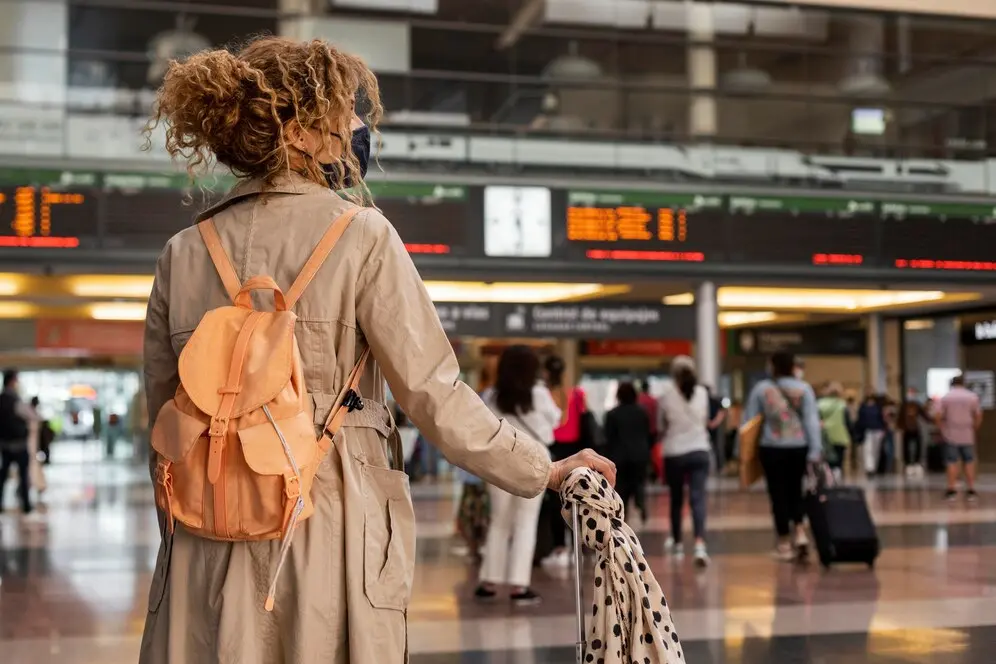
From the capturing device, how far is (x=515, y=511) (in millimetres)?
8656

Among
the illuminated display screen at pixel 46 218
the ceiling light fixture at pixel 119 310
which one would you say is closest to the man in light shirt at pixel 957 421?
the ceiling light fixture at pixel 119 310

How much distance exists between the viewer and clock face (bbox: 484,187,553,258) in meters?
18.1

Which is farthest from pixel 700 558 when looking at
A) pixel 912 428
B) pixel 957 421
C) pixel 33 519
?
pixel 912 428

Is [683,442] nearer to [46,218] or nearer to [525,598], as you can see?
[525,598]

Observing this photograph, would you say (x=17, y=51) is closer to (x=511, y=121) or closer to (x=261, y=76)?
(x=511, y=121)

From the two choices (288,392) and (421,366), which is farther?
(421,366)

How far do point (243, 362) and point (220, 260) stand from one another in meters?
0.27

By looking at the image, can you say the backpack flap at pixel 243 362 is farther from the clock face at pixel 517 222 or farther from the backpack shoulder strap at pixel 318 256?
the clock face at pixel 517 222

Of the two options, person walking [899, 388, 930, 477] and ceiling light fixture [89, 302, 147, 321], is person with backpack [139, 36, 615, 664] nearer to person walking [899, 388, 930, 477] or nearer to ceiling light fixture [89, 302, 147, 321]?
ceiling light fixture [89, 302, 147, 321]

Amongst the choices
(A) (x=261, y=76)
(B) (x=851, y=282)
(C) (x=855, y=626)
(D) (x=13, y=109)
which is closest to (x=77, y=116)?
(D) (x=13, y=109)

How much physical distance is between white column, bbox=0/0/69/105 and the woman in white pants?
1092 cm

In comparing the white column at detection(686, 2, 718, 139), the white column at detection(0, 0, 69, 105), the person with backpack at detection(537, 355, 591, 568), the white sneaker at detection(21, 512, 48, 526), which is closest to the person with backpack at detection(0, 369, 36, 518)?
the white sneaker at detection(21, 512, 48, 526)

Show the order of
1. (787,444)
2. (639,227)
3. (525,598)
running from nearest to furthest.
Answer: (525,598) → (787,444) → (639,227)

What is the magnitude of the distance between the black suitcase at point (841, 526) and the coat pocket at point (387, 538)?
27.5 ft
